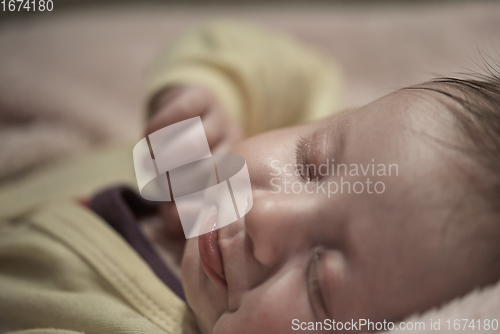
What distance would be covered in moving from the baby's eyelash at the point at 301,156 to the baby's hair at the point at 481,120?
5.6 inches

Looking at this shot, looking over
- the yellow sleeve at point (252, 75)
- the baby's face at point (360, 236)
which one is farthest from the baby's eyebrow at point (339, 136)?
the yellow sleeve at point (252, 75)

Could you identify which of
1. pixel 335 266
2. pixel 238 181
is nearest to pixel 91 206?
pixel 238 181

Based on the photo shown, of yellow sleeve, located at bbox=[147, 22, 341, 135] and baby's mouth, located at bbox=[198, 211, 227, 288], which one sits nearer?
baby's mouth, located at bbox=[198, 211, 227, 288]

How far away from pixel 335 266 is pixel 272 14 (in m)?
1.12

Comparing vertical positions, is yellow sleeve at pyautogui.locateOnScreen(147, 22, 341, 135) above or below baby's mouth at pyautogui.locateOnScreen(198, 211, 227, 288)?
above

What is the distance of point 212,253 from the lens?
42cm

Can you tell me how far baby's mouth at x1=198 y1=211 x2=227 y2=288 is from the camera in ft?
1.37

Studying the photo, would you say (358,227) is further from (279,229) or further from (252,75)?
(252,75)

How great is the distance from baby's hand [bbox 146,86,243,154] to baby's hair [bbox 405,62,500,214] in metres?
0.33

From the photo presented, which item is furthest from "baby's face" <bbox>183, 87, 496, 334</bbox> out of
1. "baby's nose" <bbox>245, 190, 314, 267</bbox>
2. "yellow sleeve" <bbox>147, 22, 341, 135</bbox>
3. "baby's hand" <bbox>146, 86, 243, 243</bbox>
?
"yellow sleeve" <bbox>147, 22, 341, 135</bbox>

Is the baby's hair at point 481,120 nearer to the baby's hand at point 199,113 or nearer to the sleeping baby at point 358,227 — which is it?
the sleeping baby at point 358,227

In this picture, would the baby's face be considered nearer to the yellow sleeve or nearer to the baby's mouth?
the baby's mouth

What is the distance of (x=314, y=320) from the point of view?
0.38 meters

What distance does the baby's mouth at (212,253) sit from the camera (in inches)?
16.4
